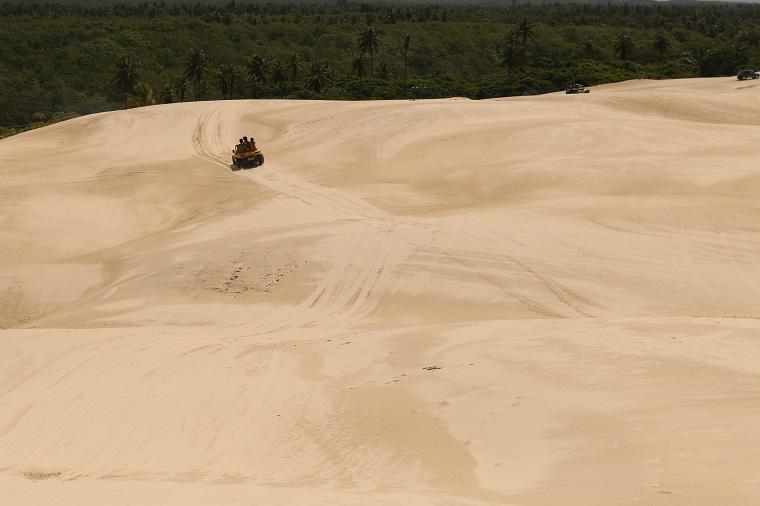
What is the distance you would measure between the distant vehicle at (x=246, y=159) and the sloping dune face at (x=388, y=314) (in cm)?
56

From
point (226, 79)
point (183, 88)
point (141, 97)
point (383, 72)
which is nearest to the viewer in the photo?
point (141, 97)

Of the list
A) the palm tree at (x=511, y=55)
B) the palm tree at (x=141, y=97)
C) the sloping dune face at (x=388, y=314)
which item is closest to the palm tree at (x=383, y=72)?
the palm tree at (x=511, y=55)

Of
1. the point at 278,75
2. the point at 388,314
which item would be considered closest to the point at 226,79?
the point at 278,75

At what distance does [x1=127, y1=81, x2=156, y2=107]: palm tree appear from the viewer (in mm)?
58562

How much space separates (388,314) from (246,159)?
16906mm

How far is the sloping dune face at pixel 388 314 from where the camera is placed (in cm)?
1023

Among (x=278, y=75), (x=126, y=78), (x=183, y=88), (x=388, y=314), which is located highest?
(x=126, y=78)

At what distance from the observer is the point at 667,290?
19359 mm

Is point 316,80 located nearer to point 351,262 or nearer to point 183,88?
point 183,88

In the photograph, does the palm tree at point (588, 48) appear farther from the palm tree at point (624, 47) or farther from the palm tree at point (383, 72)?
the palm tree at point (383, 72)

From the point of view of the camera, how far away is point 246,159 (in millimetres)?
34281

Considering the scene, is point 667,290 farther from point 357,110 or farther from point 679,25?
point 679,25

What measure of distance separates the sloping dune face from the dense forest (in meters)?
29.6

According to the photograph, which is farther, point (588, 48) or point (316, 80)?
point (588, 48)
